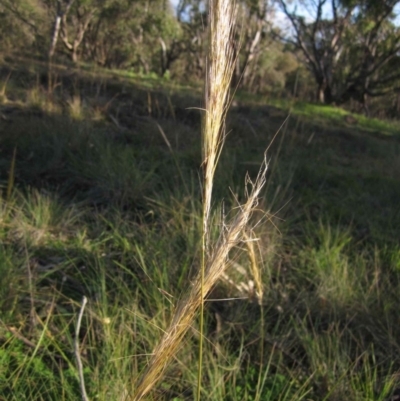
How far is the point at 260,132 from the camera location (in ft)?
21.8

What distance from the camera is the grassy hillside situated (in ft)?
6.50

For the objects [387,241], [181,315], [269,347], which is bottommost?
[269,347]

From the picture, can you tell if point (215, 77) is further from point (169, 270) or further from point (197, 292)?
point (169, 270)

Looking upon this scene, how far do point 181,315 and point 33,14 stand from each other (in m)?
5.39

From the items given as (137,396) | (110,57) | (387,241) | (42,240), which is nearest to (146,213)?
(42,240)

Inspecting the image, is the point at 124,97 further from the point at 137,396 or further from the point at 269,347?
the point at 137,396

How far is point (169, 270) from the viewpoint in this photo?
257 centimetres

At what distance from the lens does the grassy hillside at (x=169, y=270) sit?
78.0 inches

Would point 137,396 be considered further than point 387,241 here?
No

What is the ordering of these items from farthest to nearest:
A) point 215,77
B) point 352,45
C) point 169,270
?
1. point 352,45
2. point 169,270
3. point 215,77

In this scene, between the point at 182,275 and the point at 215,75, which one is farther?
the point at 182,275

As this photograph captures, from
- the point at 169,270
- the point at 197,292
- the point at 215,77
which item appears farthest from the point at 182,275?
the point at 215,77

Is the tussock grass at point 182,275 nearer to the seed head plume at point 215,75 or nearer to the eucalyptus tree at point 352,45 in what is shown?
the seed head plume at point 215,75

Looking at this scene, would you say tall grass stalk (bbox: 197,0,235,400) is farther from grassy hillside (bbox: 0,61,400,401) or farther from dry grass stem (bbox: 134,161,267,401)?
grassy hillside (bbox: 0,61,400,401)
